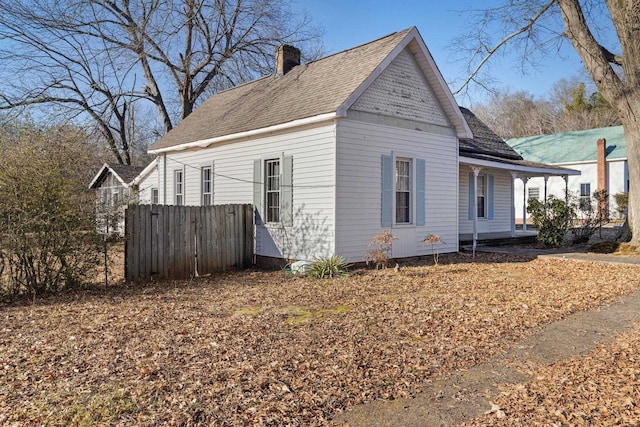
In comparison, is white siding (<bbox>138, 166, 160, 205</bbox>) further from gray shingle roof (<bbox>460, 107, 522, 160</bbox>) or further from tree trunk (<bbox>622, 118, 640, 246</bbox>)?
tree trunk (<bbox>622, 118, 640, 246</bbox>)

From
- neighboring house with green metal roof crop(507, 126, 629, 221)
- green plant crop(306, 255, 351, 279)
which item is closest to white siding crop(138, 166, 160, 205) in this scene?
green plant crop(306, 255, 351, 279)

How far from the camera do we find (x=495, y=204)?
17312 mm

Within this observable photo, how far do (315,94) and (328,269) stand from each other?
14.1 feet

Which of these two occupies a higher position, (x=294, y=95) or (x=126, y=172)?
(x=294, y=95)

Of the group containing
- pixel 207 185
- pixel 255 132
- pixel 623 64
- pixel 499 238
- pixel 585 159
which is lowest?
pixel 499 238

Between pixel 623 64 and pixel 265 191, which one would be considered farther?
pixel 623 64

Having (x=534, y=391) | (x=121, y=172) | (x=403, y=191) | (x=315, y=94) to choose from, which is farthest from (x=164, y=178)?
(x=534, y=391)

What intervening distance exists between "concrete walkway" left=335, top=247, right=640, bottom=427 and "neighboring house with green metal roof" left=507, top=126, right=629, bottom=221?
21976mm

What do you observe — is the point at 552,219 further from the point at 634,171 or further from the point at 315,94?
the point at 315,94

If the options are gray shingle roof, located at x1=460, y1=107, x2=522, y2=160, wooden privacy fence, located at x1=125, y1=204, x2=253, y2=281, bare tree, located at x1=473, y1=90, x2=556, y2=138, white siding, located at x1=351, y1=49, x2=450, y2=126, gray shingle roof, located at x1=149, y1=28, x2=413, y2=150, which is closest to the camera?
wooden privacy fence, located at x1=125, y1=204, x2=253, y2=281

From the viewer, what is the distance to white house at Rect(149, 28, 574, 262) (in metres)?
10.3

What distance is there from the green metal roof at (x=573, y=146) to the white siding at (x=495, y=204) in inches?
596

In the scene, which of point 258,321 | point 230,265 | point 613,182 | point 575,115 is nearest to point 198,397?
point 258,321

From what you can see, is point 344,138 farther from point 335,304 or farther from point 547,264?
point 547,264
